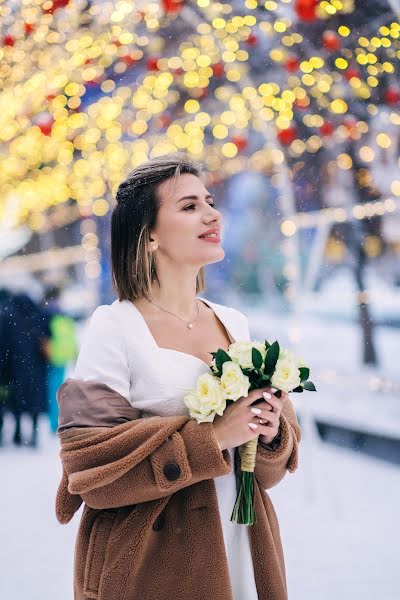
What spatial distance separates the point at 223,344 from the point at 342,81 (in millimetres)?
1618

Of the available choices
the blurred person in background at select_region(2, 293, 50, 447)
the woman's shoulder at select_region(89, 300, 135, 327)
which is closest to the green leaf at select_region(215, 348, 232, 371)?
the woman's shoulder at select_region(89, 300, 135, 327)

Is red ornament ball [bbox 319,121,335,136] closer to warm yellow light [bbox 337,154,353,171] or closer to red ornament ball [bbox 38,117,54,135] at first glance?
warm yellow light [bbox 337,154,353,171]

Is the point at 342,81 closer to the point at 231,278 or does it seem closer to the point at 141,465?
the point at 231,278

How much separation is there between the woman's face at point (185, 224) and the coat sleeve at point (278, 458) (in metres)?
0.36

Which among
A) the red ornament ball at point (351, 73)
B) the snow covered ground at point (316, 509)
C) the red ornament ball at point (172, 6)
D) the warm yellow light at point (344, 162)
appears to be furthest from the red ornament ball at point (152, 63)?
the snow covered ground at point (316, 509)

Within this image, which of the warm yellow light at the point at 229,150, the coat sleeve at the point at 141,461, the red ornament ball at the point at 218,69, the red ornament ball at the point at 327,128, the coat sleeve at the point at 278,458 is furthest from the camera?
the warm yellow light at the point at 229,150

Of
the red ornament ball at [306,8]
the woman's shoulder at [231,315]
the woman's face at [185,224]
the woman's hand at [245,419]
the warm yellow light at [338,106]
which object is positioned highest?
the red ornament ball at [306,8]

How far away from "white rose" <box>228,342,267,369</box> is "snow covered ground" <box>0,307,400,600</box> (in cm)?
140

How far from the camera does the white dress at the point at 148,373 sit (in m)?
1.09

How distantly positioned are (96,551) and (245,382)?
1.35 feet

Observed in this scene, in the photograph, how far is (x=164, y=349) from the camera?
1.13m

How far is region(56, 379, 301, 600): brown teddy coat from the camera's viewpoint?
1.00 metres

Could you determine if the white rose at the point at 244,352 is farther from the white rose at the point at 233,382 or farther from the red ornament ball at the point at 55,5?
the red ornament ball at the point at 55,5

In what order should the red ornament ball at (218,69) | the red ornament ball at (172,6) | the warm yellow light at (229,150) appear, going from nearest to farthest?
the red ornament ball at (172,6)
the red ornament ball at (218,69)
the warm yellow light at (229,150)
